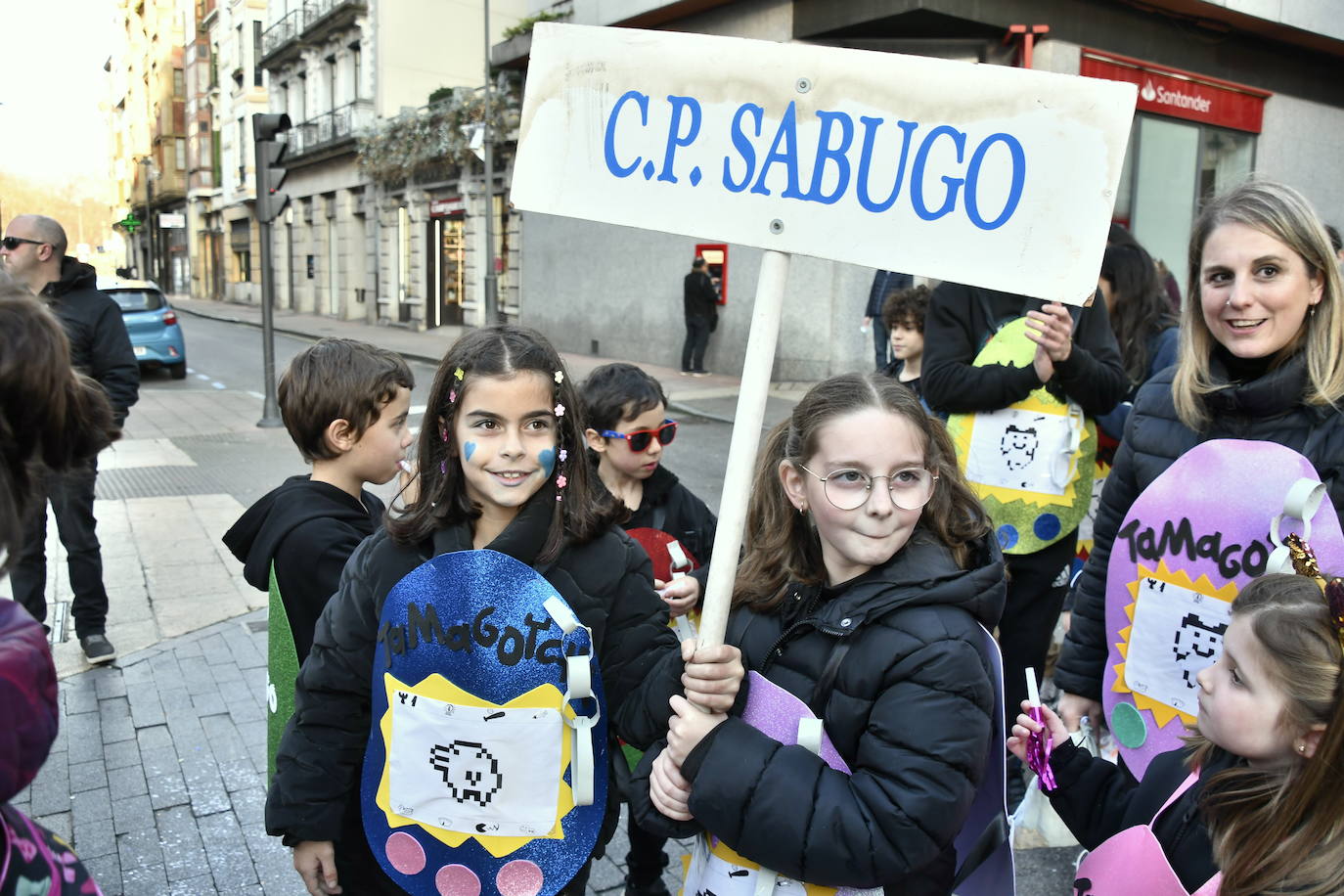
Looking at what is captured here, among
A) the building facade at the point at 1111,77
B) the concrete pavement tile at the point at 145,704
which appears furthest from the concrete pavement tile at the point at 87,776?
the building facade at the point at 1111,77

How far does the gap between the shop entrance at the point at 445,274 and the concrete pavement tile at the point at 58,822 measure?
22.8 meters

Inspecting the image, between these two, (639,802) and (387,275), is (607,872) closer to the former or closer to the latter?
(639,802)

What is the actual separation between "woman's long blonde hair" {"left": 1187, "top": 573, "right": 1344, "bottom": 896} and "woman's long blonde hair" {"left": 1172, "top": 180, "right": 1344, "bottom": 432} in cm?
68

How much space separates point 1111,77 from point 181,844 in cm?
1548

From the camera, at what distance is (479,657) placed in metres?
1.80

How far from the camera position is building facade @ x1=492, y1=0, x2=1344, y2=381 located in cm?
1370

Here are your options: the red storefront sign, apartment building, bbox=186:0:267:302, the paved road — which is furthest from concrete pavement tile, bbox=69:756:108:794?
apartment building, bbox=186:0:267:302

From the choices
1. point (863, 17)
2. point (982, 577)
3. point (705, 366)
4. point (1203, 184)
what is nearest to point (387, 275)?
point (705, 366)

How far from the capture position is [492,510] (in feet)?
6.49

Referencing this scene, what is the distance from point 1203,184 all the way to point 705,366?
8322 mm

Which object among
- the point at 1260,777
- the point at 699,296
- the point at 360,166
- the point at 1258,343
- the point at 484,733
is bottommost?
the point at 484,733

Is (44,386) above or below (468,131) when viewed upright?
below

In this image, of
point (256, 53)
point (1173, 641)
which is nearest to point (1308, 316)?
point (1173, 641)

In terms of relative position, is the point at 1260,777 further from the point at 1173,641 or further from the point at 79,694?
the point at 79,694
